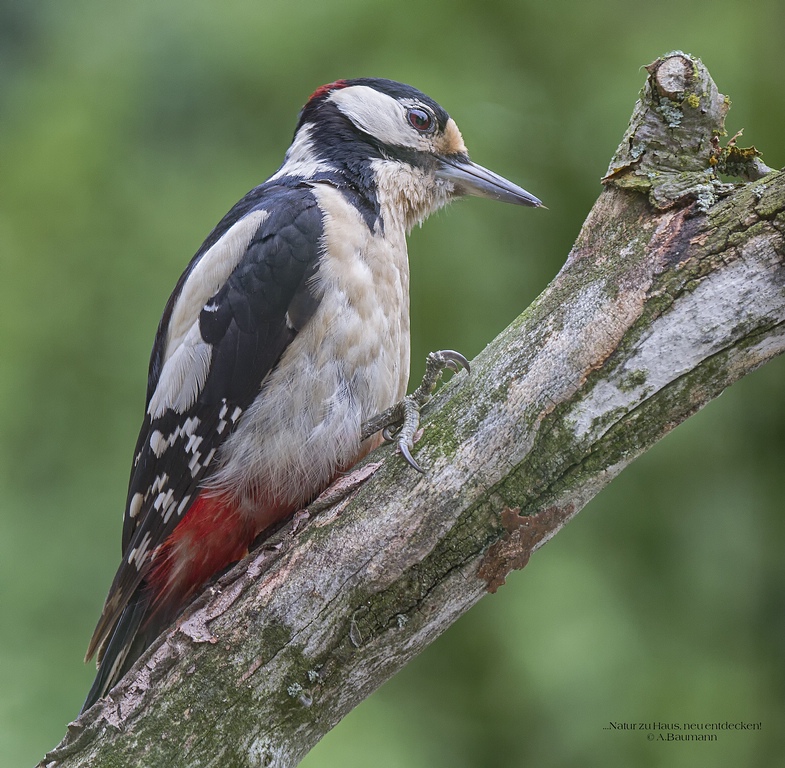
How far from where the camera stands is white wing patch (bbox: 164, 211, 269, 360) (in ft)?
7.18

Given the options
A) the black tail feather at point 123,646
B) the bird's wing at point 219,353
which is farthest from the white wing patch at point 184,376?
the black tail feather at point 123,646

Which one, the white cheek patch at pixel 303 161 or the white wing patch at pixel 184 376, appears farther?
the white cheek patch at pixel 303 161

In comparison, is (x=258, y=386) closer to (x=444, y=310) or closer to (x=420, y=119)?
(x=420, y=119)

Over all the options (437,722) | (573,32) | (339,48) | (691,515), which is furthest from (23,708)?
(573,32)

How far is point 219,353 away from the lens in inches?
84.0

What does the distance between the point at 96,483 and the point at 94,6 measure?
1918 millimetres

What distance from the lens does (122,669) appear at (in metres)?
2.15

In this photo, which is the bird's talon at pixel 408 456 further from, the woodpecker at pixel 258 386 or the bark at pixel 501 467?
the woodpecker at pixel 258 386

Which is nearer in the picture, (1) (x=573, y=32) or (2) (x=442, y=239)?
(2) (x=442, y=239)

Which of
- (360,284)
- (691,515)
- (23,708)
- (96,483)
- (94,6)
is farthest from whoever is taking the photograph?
(94,6)

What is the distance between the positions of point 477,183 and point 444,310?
79cm

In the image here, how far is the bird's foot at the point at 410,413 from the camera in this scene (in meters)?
1.81

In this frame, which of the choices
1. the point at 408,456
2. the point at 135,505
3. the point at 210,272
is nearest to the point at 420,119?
the point at 210,272

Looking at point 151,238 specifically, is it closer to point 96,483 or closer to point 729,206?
point 96,483
